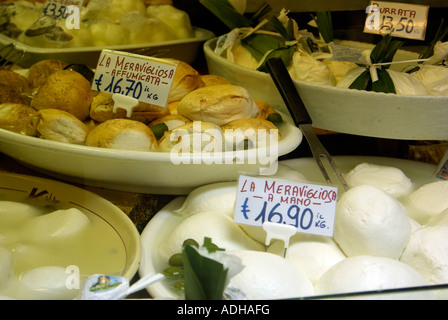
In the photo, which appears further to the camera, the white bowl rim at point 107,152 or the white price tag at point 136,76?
the white price tag at point 136,76

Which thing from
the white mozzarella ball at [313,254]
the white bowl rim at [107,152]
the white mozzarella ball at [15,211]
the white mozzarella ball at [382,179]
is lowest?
the white mozzarella ball at [382,179]

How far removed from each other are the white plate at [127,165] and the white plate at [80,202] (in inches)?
1.9

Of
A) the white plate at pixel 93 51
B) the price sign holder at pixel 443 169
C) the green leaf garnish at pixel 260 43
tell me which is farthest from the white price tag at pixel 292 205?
the white plate at pixel 93 51

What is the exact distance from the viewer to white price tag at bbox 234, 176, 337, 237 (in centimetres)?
88

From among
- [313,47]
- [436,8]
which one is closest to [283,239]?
[313,47]

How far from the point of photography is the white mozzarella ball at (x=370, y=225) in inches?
34.2

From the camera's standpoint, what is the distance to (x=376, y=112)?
116 cm

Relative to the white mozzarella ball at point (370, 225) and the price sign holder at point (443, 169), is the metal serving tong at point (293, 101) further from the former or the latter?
the price sign holder at point (443, 169)

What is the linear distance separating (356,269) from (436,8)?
3.63ft

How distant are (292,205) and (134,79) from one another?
513 millimetres

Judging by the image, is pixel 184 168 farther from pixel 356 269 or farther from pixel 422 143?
pixel 422 143

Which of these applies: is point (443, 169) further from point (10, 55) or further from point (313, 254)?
point (10, 55)

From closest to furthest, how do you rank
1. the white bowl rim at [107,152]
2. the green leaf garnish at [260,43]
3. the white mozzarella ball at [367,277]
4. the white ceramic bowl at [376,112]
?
the white mozzarella ball at [367,277], the white bowl rim at [107,152], the white ceramic bowl at [376,112], the green leaf garnish at [260,43]

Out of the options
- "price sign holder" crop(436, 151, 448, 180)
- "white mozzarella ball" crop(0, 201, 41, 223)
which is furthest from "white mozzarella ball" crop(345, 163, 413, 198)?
"white mozzarella ball" crop(0, 201, 41, 223)
